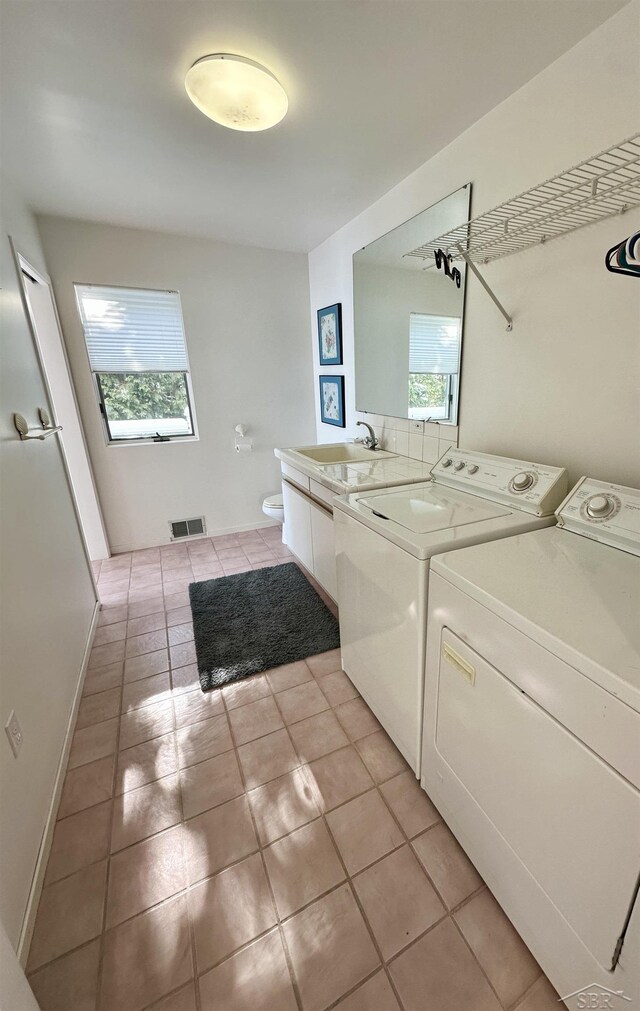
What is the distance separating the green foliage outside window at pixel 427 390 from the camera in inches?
79.0

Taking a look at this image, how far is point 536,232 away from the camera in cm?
138

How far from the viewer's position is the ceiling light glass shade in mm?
1273

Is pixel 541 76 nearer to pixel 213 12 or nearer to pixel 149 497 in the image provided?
pixel 213 12

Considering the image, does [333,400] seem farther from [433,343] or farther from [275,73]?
[275,73]

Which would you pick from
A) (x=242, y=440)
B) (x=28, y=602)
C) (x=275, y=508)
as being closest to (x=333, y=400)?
(x=242, y=440)

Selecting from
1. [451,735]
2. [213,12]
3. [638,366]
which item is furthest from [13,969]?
[213,12]

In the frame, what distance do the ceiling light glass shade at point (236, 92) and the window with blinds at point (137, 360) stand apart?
1802 millimetres

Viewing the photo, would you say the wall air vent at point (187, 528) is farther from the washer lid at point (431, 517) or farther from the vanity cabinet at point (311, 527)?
the washer lid at point (431, 517)

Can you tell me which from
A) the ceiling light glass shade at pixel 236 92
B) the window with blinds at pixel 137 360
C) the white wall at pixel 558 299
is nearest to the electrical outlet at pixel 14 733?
the white wall at pixel 558 299

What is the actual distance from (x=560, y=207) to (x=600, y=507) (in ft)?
3.36

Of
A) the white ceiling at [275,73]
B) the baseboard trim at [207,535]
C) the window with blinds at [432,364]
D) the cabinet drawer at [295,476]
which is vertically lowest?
the baseboard trim at [207,535]

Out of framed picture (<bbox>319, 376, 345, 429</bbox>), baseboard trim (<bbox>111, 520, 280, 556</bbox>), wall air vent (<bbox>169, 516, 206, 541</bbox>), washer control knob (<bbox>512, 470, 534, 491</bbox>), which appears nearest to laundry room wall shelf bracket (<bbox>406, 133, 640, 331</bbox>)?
washer control knob (<bbox>512, 470, 534, 491</bbox>)

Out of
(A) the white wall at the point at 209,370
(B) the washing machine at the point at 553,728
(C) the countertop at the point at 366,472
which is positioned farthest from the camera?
(A) the white wall at the point at 209,370

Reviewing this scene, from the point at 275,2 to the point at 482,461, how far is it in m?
1.62
